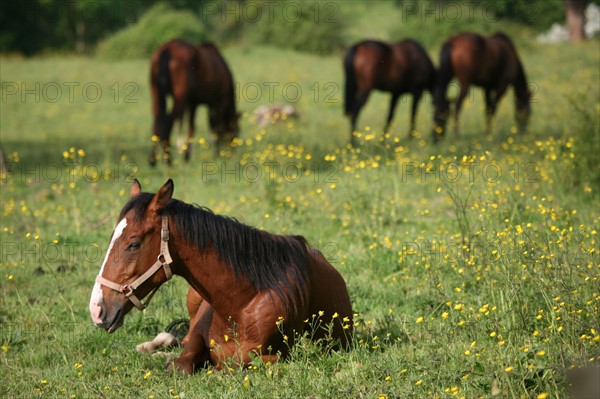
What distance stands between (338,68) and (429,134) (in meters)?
13.4

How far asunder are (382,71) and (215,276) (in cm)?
1063

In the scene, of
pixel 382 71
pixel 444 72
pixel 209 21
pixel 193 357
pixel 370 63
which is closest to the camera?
pixel 193 357

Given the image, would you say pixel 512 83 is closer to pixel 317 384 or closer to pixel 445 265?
pixel 445 265

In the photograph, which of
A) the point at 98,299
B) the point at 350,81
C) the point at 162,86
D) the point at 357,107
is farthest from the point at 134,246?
the point at 350,81

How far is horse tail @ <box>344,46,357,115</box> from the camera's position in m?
14.4

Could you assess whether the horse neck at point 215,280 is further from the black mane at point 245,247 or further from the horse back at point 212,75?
the horse back at point 212,75

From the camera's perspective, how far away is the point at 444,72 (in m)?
15.0

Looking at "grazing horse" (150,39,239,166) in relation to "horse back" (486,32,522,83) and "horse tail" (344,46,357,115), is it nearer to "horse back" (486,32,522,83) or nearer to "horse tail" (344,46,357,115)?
"horse tail" (344,46,357,115)

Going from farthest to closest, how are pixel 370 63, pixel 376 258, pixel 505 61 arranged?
pixel 505 61
pixel 370 63
pixel 376 258

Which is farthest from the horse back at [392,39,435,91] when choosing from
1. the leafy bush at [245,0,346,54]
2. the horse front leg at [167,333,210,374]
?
the leafy bush at [245,0,346,54]

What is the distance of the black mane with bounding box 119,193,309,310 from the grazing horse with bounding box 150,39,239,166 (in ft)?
24.9

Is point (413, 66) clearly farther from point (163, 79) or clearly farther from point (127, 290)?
point (127, 290)

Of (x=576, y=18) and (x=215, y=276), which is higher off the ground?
(x=576, y=18)

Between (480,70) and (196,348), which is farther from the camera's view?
(480,70)
